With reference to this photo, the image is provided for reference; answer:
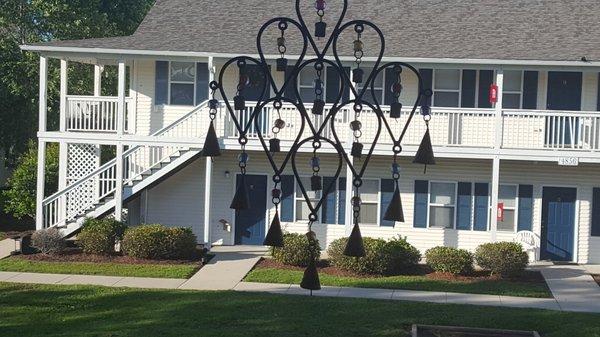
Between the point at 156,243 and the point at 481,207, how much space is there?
8752 mm

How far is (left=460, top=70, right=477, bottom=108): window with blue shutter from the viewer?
25.2 m

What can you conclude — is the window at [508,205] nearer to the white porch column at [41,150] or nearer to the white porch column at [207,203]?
the white porch column at [207,203]

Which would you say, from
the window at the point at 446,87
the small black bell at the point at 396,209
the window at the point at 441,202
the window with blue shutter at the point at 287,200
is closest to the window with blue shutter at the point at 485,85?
the window at the point at 446,87

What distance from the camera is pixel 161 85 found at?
26.1 metres

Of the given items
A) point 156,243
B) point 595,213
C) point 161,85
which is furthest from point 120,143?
point 595,213

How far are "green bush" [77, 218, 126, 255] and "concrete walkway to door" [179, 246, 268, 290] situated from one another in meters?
2.41

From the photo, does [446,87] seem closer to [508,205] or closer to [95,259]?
[508,205]

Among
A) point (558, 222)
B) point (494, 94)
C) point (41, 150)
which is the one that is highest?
point (494, 94)

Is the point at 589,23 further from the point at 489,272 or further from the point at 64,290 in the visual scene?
the point at 64,290

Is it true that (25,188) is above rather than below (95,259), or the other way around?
above

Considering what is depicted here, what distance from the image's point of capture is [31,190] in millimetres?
27594

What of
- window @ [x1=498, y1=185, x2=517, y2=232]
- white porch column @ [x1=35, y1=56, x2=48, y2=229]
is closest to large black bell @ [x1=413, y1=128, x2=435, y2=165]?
window @ [x1=498, y1=185, x2=517, y2=232]

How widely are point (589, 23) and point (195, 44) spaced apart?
10.8 meters

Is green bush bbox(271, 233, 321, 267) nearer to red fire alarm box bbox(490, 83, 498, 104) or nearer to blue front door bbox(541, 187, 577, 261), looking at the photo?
red fire alarm box bbox(490, 83, 498, 104)
